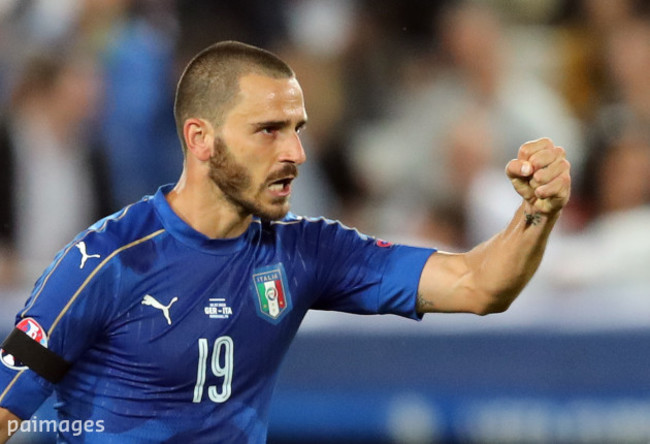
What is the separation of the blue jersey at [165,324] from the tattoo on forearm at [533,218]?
0.40m

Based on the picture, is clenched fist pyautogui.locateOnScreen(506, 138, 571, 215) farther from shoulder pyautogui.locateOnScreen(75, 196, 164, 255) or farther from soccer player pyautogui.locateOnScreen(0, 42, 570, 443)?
shoulder pyautogui.locateOnScreen(75, 196, 164, 255)

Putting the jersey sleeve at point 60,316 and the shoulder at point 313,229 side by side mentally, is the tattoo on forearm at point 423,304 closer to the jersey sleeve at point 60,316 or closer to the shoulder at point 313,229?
the shoulder at point 313,229

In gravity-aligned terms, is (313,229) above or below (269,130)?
below

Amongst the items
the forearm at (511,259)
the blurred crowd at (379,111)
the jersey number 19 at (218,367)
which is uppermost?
the blurred crowd at (379,111)

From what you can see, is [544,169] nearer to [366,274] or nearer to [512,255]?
[512,255]

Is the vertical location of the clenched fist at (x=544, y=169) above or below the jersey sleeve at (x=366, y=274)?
above

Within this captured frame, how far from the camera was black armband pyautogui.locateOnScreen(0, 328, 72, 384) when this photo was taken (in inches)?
132

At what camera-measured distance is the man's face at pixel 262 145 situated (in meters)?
3.56

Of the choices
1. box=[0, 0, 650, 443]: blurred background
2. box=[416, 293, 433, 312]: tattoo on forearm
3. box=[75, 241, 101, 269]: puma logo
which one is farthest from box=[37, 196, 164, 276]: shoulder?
box=[0, 0, 650, 443]: blurred background

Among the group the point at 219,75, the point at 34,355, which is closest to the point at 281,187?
the point at 219,75

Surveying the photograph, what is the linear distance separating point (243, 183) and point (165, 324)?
0.47 metres

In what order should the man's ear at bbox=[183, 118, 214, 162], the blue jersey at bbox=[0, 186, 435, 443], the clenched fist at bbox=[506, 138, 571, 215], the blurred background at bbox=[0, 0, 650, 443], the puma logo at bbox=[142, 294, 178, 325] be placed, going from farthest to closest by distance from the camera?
the blurred background at bbox=[0, 0, 650, 443] < the man's ear at bbox=[183, 118, 214, 162] < the puma logo at bbox=[142, 294, 178, 325] < the blue jersey at bbox=[0, 186, 435, 443] < the clenched fist at bbox=[506, 138, 571, 215]

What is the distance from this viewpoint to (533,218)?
137 inches

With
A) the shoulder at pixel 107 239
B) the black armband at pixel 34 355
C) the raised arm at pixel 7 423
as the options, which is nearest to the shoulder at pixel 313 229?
the shoulder at pixel 107 239
